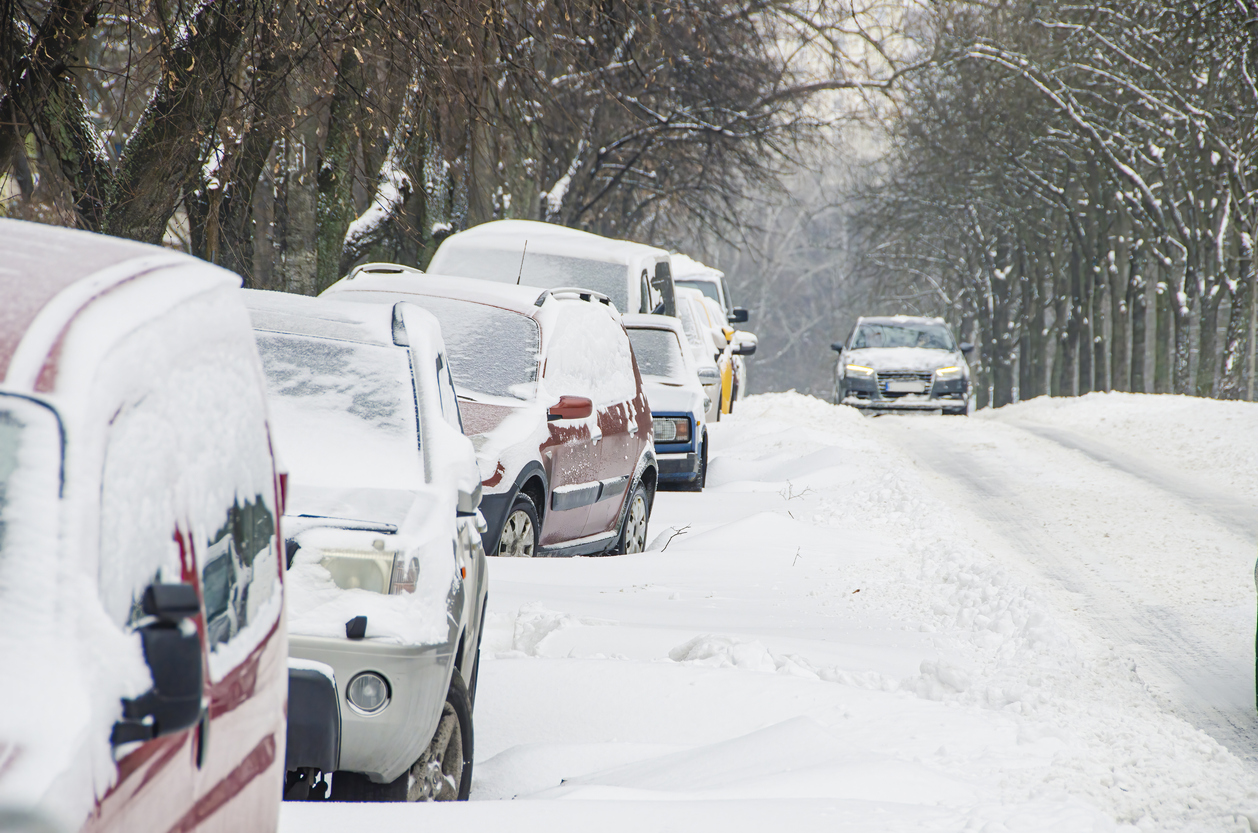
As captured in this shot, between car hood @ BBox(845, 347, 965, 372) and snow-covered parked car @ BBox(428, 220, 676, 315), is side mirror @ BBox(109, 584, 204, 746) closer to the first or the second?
snow-covered parked car @ BBox(428, 220, 676, 315)

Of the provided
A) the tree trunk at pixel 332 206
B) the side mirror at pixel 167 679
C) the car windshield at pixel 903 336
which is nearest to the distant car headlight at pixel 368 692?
the side mirror at pixel 167 679

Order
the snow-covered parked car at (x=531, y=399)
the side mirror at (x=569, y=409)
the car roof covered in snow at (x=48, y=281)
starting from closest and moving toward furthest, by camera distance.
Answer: the car roof covered in snow at (x=48, y=281) → the snow-covered parked car at (x=531, y=399) → the side mirror at (x=569, y=409)


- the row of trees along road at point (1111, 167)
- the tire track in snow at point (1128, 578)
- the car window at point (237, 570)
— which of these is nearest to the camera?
the car window at point (237, 570)

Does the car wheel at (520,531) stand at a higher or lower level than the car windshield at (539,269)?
lower

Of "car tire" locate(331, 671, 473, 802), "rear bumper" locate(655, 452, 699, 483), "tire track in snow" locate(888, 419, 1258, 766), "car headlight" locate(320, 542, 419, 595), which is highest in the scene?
"car headlight" locate(320, 542, 419, 595)

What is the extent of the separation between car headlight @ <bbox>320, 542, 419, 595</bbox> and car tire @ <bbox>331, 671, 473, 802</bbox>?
0.41 m

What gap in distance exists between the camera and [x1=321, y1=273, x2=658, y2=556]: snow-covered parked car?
25.2ft

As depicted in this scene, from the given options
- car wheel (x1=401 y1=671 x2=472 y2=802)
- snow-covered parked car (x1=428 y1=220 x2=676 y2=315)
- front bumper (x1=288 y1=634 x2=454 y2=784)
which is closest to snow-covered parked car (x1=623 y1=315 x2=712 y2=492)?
snow-covered parked car (x1=428 y1=220 x2=676 y2=315)

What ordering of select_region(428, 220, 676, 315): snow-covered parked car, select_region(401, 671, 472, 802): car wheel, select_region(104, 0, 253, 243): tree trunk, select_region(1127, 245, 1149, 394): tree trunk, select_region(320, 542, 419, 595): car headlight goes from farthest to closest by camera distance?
select_region(1127, 245, 1149, 394): tree trunk < select_region(428, 220, 676, 315): snow-covered parked car < select_region(104, 0, 253, 243): tree trunk < select_region(401, 671, 472, 802): car wheel < select_region(320, 542, 419, 595): car headlight

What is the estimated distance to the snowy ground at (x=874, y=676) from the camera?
418 cm

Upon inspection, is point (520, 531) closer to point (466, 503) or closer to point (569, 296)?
point (569, 296)

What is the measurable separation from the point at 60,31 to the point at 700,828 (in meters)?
6.05

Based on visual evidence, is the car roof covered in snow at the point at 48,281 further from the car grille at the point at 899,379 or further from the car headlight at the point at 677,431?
the car grille at the point at 899,379

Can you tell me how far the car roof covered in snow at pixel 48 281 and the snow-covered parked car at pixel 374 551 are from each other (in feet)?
5.41
